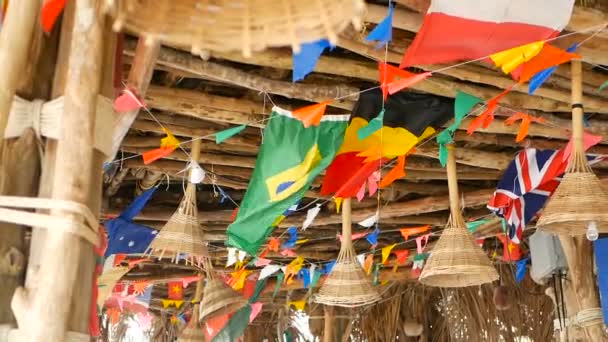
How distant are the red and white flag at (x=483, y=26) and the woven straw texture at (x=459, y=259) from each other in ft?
3.67

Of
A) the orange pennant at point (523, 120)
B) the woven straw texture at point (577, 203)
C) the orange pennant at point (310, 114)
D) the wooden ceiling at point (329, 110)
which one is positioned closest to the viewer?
the woven straw texture at point (577, 203)

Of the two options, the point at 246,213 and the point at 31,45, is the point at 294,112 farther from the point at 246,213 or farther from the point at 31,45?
the point at 31,45

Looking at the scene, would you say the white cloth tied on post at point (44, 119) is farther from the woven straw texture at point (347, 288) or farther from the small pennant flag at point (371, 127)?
the woven straw texture at point (347, 288)

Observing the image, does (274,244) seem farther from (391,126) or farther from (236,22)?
(236,22)

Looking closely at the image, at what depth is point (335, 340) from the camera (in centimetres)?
661

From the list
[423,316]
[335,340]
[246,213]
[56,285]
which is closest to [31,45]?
[56,285]

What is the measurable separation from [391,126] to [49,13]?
2.17 metres

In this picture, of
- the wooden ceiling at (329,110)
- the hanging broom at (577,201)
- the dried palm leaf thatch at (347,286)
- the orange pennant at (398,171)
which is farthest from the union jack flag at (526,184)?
the dried palm leaf thatch at (347,286)

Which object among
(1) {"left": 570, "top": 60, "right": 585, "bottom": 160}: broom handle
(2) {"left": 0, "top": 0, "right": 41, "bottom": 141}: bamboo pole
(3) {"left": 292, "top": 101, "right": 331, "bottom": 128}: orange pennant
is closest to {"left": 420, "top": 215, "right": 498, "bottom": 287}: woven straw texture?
(1) {"left": 570, "top": 60, "right": 585, "bottom": 160}: broom handle

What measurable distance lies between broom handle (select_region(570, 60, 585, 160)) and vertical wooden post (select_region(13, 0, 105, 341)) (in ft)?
7.11

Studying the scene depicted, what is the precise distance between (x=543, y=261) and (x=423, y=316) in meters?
2.27

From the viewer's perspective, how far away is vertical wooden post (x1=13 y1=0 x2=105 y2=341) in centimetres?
132

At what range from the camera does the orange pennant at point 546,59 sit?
2.76m

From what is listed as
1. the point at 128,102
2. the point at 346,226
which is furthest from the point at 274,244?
the point at 128,102
